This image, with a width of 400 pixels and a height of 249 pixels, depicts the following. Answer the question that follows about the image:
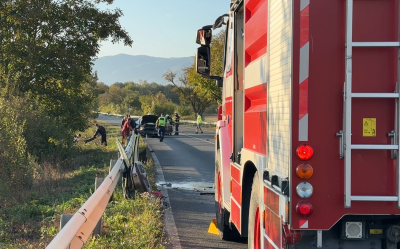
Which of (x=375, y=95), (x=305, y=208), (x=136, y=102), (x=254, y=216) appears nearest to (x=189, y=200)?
(x=254, y=216)

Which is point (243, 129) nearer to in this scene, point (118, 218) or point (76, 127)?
point (118, 218)

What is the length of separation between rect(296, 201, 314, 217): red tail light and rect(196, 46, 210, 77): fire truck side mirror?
420 centimetres

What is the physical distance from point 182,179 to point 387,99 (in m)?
Answer: 10.6

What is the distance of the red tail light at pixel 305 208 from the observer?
383 centimetres

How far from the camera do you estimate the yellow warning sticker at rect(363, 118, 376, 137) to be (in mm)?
3789

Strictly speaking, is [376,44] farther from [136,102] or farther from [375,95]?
[136,102]

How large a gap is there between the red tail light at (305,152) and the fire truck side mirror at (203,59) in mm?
4073

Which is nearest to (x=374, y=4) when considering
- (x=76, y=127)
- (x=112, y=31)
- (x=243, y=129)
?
(x=243, y=129)

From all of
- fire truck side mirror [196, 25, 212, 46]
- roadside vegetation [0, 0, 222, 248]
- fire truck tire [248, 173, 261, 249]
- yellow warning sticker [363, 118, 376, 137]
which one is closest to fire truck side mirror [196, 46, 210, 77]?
fire truck side mirror [196, 25, 212, 46]

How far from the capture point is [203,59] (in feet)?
25.3

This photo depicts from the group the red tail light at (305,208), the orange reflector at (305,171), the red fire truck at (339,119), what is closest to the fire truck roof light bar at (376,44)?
the red fire truck at (339,119)

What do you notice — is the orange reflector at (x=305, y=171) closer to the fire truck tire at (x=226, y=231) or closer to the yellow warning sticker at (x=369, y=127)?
the yellow warning sticker at (x=369, y=127)

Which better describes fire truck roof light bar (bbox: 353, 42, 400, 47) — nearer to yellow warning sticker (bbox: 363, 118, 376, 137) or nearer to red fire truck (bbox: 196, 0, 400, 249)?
red fire truck (bbox: 196, 0, 400, 249)

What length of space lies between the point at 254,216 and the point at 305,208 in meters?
1.60
